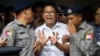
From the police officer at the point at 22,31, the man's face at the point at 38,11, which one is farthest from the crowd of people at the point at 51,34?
the man's face at the point at 38,11

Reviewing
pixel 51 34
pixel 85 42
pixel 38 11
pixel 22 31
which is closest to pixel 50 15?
pixel 51 34

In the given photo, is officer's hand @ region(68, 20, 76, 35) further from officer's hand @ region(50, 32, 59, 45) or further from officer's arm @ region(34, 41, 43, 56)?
officer's arm @ region(34, 41, 43, 56)

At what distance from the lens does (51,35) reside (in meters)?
3.28

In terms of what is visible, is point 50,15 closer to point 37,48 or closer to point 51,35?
point 51,35

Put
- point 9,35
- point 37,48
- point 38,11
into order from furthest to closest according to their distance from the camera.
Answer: point 38,11, point 37,48, point 9,35

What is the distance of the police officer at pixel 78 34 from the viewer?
10.5 ft

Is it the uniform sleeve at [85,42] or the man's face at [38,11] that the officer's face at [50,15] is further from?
the man's face at [38,11]

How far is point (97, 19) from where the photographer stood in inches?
134

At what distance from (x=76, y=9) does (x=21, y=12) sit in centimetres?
60

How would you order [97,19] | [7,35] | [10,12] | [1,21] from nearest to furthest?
1. [7,35]
2. [97,19]
3. [1,21]
4. [10,12]

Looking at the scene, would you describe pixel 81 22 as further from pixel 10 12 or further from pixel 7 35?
pixel 10 12

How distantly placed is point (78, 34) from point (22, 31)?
58 cm

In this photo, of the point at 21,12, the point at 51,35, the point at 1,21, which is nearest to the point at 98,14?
the point at 51,35

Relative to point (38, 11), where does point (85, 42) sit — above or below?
Answer: below
